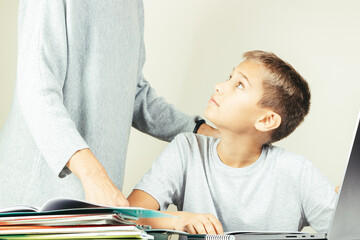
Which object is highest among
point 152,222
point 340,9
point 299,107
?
point 340,9

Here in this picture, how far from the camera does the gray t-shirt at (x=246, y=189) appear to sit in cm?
122

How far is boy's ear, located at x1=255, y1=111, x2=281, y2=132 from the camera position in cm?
134

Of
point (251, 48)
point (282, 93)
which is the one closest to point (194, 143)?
point (282, 93)

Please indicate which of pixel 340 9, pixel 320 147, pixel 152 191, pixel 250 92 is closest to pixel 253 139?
pixel 250 92

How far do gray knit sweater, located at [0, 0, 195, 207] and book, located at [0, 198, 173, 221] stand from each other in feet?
1.18

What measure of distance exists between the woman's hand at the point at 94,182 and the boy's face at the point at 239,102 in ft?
1.76

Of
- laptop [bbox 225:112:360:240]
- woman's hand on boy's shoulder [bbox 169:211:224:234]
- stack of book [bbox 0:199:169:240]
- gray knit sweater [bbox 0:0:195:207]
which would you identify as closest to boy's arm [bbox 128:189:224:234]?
woman's hand on boy's shoulder [bbox 169:211:224:234]

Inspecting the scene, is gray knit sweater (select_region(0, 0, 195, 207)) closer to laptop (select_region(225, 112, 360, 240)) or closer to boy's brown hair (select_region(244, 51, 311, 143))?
boy's brown hair (select_region(244, 51, 311, 143))

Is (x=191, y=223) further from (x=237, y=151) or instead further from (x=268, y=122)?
(x=268, y=122)

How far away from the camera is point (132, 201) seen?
119 centimetres

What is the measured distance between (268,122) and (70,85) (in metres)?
0.58

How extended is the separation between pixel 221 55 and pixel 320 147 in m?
0.55

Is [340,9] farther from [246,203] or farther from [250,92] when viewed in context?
[246,203]

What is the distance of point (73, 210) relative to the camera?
0.58 metres
